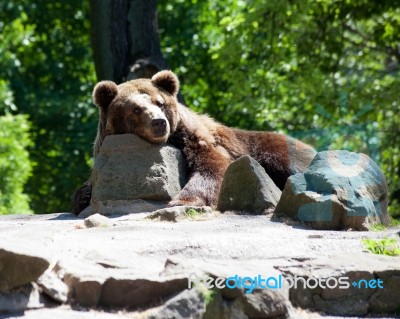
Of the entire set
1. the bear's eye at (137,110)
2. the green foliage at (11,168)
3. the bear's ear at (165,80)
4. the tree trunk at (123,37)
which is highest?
the tree trunk at (123,37)

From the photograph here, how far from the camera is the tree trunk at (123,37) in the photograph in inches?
467

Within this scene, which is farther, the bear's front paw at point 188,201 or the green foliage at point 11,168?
the green foliage at point 11,168

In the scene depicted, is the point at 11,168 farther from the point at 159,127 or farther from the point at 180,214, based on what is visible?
the point at 180,214

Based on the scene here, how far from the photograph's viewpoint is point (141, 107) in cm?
829

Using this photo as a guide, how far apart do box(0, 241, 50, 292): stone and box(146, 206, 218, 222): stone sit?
2311 millimetres

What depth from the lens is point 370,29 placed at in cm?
1820

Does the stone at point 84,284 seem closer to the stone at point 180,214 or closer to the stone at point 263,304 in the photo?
the stone at point 263,304

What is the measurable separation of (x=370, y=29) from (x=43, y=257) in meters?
15.2

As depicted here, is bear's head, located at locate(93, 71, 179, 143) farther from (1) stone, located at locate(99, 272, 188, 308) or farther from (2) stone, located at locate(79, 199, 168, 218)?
(1) stone, located at locate(99, 272, 188, 308)

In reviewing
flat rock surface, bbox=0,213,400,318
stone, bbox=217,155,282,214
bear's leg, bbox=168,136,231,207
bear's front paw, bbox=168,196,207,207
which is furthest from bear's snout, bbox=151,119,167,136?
flat rock surface, bbox=0,213,400,318

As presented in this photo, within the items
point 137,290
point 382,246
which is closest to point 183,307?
point 137,290

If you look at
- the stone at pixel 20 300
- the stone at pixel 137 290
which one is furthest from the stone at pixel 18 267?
the stone at pixel 137 290

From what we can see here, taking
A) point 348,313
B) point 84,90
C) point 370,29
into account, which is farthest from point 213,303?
point 84,90

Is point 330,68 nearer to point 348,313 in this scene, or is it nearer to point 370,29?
point 370,29
